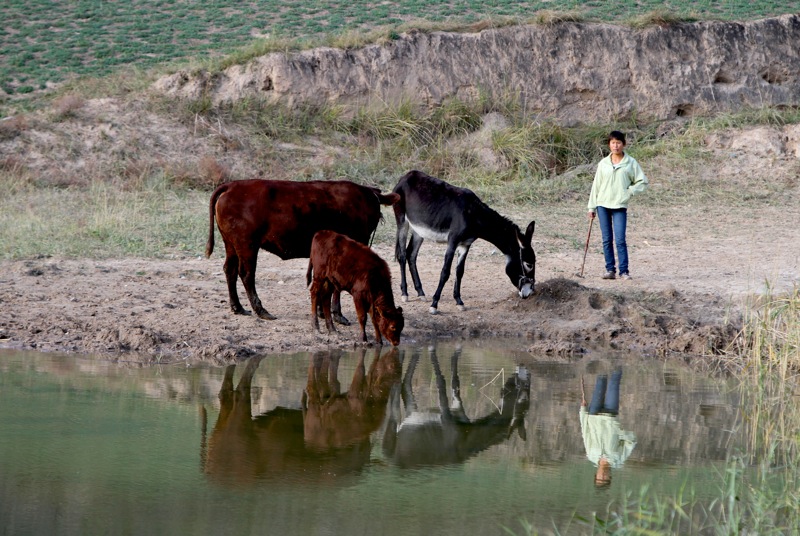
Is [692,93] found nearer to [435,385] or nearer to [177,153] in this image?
[177,153]

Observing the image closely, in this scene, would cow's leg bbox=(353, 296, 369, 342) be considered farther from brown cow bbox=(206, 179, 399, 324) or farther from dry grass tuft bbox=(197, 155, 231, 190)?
dry grass tuft bbox=(197, 155, 231, 190)

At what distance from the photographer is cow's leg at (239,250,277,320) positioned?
32.0 feet

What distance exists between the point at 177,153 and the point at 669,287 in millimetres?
10812

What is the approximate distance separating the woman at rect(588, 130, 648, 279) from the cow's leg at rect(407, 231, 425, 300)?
2.35 m

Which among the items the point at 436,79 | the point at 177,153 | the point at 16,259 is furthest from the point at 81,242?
the point at 436,79

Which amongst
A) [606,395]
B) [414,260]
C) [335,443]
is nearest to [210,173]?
[414,260]

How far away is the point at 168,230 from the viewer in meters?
14.1

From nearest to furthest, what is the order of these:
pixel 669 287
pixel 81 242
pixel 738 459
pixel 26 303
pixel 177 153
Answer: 1. pixel 738 459
2. pixel 26 303
3. pixel 669 287
4. pixel 81 242
5. pixel 177 153

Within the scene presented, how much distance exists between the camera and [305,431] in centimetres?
668

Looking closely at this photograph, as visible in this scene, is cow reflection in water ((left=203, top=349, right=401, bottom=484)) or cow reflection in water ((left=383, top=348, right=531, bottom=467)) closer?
cow reflection in water ((left=203, top=349, right=401, bottom=484))

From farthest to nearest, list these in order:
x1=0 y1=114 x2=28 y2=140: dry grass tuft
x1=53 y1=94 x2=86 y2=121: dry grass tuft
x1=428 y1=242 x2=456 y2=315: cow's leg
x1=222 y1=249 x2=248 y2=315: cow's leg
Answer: x1=53 y1=94 x2=86 y2=121: dry grass tuft, x1=0 y1=114 x2=28 y2=140: dry grass tuft, x1=428 y1=242 x2=456 y2=315: cow's leg, x1=222 y1=249 x2=248 y2=315: cow's leg

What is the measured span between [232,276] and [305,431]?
11.7 ft

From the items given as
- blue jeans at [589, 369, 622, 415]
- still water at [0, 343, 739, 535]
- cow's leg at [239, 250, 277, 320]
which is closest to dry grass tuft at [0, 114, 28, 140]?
cow's leg at [239, 250, 277, 320]

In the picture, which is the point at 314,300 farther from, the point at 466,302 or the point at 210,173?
the point at 210,173
